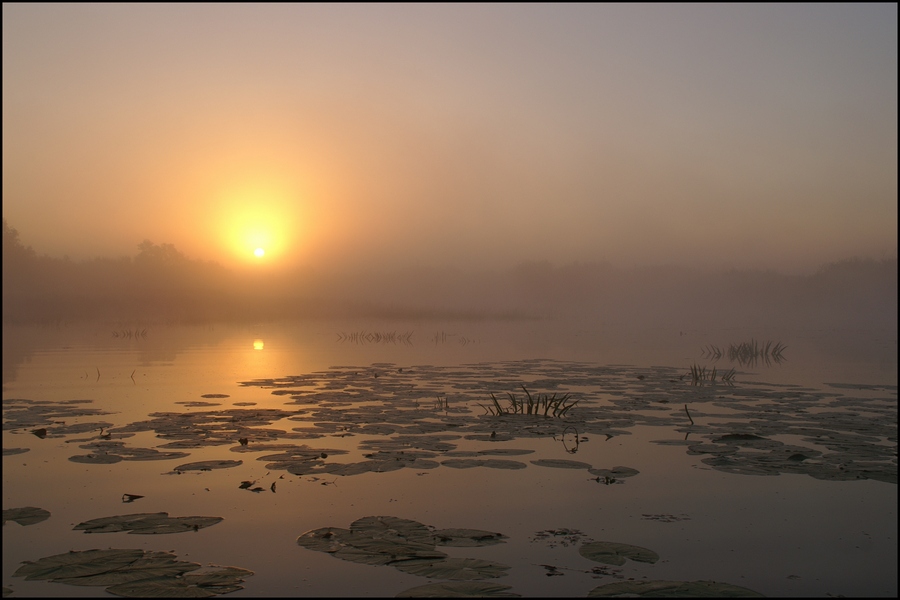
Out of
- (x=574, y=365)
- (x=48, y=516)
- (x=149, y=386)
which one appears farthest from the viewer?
(x=574, y=365)

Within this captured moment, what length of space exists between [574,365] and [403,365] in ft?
16.9

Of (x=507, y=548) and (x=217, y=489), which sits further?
(x=217, y=489)

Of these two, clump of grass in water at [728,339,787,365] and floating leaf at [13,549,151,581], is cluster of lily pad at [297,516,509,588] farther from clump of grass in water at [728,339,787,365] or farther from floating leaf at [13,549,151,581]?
clump of grass in water at [728,339,787,365]

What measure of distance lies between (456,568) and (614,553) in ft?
3.95

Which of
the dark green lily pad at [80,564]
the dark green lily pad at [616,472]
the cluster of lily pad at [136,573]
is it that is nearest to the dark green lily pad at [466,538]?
the cluster of lily pad at [136,573]

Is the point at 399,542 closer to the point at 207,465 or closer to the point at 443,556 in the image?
the point at 443,556

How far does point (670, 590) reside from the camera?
162 inches

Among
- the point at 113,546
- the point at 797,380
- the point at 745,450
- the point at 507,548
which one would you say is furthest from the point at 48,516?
the point at 797,380

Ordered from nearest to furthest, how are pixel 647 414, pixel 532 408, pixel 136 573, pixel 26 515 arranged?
pixel 136 573, pixel 26 515, pixel 647 414, pixel 532 408

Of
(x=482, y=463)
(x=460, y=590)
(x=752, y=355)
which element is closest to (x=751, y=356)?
(x=752, y=355)

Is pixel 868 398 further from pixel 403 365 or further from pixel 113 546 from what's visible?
pixel 113 546

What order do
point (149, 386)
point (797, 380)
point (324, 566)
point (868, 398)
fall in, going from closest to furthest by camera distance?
point (324, 566), point (868, 398), point (149, 386), point (797, 380)

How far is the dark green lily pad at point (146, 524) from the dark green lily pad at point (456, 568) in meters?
1.88

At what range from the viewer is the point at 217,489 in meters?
6.41
